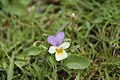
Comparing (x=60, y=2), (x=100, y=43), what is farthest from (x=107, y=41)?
(x=60, y=2)

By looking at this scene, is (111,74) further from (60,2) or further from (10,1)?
(10,1)

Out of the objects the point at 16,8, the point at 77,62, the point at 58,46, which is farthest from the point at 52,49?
the point at 16,8

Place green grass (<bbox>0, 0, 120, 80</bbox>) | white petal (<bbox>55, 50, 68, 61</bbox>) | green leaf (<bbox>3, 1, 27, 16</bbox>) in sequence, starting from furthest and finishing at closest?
green leaf (<bbox>3, 1, 27, 16</bbox>)
green grass (<bbox>0, 0, 120, 80</bbox>)
white petal (<bbox>55, 50, 68, 61</bbox>)

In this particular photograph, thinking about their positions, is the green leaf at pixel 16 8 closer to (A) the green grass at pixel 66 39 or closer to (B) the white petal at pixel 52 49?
(A) the green grass at pixel 66 39

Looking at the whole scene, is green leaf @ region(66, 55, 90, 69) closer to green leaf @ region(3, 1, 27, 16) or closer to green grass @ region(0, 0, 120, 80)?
green grass @ region(0, 0, 120, 80)

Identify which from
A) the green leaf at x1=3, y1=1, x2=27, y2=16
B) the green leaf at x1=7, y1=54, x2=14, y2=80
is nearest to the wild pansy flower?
the green leaf at x1=7, y1=54, x2=14, y2=80

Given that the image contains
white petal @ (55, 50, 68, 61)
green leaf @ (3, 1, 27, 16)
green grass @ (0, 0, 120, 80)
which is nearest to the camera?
white petal @ (55, 50, 68, 61)

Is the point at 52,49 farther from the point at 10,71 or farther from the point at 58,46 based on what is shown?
the point at 10,71
